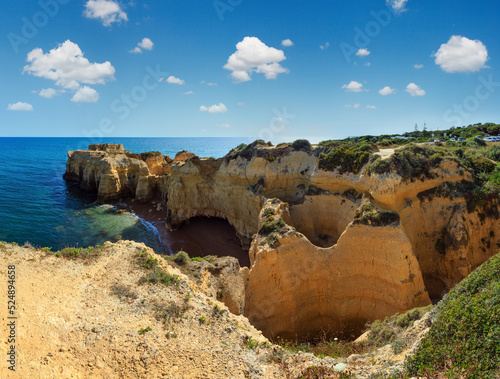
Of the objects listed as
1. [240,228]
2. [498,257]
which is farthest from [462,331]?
[240,228]

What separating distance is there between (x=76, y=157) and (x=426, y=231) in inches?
2472

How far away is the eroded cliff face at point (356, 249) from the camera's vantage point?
678 inches

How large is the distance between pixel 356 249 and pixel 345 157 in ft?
25.8

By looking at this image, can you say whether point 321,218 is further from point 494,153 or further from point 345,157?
point 494,153

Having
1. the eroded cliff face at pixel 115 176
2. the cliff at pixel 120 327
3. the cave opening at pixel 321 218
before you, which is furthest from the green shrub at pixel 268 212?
the eroded cliff face at pixel 115 176

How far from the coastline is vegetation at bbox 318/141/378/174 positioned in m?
12.0

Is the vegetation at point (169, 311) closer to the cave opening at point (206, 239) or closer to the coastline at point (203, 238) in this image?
the coastline at point (203, 238)

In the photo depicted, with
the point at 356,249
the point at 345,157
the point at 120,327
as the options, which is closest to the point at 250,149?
the point at 345,157

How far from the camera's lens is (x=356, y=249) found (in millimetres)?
18031

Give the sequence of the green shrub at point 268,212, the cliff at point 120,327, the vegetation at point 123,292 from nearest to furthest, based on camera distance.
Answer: the cliff at point 120,327
the vegetation at point 123,292
the green shrub at point 268,212

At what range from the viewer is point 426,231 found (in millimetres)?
20438

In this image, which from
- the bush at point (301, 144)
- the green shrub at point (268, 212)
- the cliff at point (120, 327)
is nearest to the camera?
the cliff at point (120, 327)

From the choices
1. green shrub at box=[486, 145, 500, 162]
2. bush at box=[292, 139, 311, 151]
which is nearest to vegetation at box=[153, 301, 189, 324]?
bush at box=[292, 139, 311, 151]

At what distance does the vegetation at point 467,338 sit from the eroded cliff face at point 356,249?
25.4 feet
